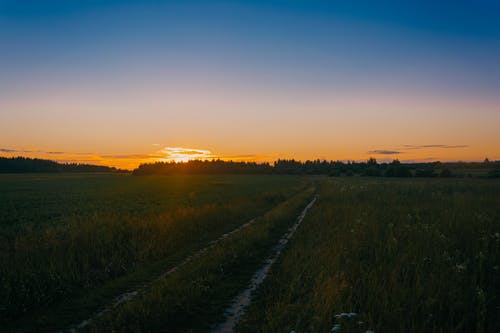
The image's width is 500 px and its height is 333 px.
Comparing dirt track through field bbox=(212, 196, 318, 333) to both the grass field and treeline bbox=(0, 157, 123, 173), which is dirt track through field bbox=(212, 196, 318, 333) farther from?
treeline bbox=(0, 157, 123, 173)

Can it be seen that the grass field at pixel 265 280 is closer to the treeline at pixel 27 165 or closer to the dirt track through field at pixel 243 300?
the dirt track through field at pixel 243 300

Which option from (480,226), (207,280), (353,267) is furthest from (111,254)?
(480,226)

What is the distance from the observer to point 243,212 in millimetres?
22516

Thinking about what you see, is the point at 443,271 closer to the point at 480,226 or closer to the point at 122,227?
the point at 480,226

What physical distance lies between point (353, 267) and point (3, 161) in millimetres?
201549

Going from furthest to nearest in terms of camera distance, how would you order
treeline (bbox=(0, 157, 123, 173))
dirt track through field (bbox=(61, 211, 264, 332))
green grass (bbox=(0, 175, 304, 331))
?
treeline (bbox=(0, 157, 123, 173))
green grass (bbox=(0, 175, 304, 331))
dirt track through field (bbox=(61, 211, 264, 332))

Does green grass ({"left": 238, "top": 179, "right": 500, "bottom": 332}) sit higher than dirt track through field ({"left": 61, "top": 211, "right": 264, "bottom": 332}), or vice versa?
green grass ({"left": 238, "top": 179, "right": 500, "bottom": 332})

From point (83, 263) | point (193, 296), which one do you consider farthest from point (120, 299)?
point (83, 263)

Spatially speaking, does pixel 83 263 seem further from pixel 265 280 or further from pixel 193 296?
pixel 265 280

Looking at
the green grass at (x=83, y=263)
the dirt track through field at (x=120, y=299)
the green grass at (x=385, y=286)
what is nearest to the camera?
the green grass at (x=385, y=286)

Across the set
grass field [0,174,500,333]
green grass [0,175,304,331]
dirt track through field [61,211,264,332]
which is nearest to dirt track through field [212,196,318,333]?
grass field [0,174,500,333]

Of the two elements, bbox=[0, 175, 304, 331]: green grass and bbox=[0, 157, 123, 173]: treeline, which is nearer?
bbox=[0, 175, 304, 331]: green grass

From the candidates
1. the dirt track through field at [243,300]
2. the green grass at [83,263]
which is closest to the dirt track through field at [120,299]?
the green grass at [83,263]

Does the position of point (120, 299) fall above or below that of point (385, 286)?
below
